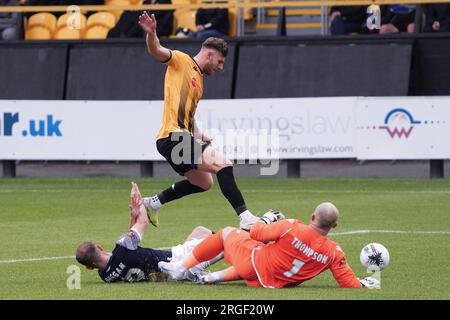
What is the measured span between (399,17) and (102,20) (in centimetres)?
726

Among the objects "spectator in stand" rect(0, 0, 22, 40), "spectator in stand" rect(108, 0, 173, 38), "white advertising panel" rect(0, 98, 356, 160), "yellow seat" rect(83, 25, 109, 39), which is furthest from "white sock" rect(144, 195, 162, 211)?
"yellow seat" rect(83, 25, 109, 39)

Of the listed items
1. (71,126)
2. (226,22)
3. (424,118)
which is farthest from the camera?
(226,22)

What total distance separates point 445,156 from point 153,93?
6.71m

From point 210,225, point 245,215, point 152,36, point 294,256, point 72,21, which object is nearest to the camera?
point 294,256

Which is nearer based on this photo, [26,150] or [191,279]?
[191,279]

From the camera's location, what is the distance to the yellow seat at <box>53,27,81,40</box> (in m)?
29.2

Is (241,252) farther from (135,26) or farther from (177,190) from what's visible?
(135,26)

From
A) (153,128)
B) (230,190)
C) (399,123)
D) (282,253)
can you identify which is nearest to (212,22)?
(153,128)

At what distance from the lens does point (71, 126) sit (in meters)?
25.2

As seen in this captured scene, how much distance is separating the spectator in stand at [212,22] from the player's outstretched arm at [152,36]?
46.5 feet

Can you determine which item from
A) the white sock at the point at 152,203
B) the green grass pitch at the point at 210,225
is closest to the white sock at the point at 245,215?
the green grass pitch at the point at 210,225

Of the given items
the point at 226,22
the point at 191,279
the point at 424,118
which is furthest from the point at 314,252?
the point at 226,22

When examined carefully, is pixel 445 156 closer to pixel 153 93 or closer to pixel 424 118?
pixel 424 118

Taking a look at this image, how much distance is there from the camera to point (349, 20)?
26625 millimetres
